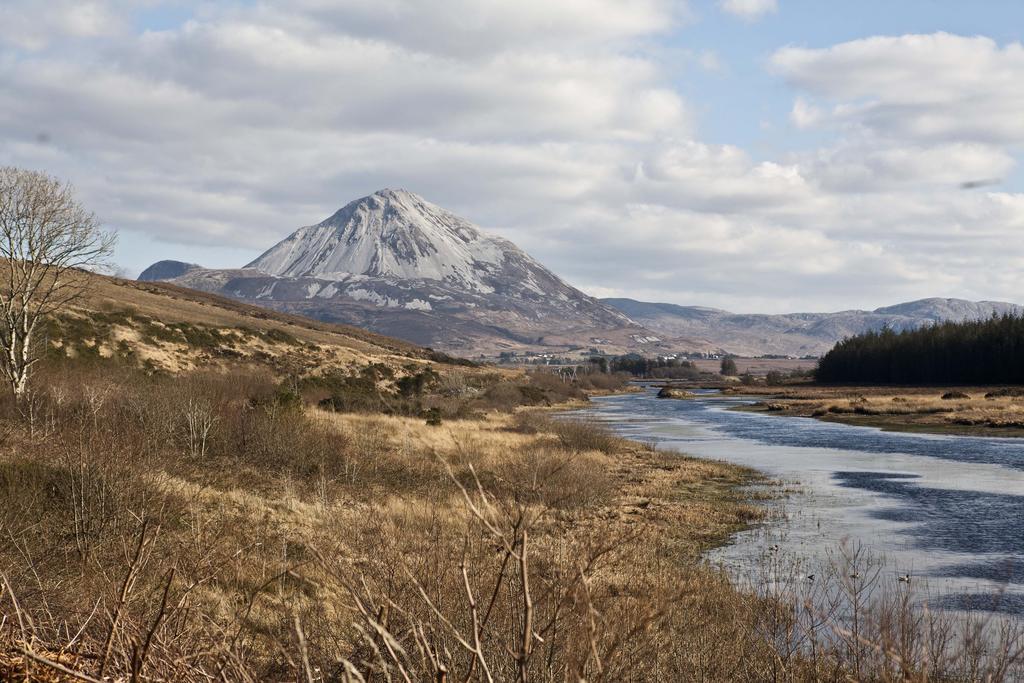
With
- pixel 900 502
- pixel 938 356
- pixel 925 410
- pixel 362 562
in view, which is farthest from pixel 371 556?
pixel 938 356

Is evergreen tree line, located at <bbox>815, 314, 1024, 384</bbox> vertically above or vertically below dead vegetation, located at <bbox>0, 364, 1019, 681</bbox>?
Result: above

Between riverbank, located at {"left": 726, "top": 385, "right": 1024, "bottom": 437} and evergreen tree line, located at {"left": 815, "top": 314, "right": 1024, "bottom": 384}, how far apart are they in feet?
28.2

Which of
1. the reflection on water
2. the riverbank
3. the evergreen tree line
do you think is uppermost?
the evergreen tree line

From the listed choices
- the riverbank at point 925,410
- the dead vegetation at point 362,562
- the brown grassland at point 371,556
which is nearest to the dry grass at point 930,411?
the riverbank at point 925,410

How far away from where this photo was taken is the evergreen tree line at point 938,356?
95.4m

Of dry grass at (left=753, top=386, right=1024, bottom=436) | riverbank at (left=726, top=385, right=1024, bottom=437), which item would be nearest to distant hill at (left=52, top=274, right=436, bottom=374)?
riverbank at (left=726, top=385, right=1024, bottom=437)

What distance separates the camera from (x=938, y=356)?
106500mm

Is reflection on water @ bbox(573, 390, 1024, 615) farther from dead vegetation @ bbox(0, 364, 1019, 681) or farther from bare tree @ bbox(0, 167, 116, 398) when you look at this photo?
bare tree @ bbox(0, 167, 116, 398)

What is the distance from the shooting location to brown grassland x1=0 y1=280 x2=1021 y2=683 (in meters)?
4.05

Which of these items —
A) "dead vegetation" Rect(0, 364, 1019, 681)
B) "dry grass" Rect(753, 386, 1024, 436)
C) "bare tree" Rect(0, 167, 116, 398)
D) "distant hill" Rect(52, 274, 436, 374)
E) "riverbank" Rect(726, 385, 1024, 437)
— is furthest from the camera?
"dry grass" Rect(753, 386, 1024, 436)

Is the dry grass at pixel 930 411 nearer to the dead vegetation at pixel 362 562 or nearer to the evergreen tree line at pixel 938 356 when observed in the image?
the evergreen tree line at pixel 938 356

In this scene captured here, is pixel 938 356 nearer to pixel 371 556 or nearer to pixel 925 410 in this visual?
pixel 925 410

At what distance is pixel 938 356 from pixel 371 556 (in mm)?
115161

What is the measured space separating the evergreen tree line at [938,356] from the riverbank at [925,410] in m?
8.59
